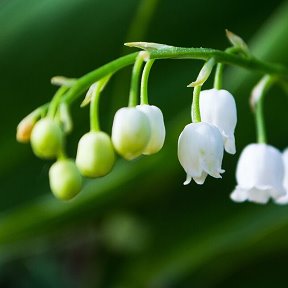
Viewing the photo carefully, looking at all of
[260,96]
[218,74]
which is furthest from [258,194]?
[218,74]

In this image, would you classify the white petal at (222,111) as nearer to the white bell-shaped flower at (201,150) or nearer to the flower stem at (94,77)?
the white bell-shaped flower at (201,150)

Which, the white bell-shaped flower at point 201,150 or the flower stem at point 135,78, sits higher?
the flower stem at point 135,78

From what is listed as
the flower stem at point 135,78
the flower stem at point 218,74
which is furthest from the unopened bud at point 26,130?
the flower stem at point 218,74

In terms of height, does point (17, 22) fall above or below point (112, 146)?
above

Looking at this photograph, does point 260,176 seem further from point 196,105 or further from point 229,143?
point 196,105

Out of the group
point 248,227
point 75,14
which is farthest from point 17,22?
point 248,227

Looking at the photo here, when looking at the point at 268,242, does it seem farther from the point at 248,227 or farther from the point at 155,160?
the point at 155,160

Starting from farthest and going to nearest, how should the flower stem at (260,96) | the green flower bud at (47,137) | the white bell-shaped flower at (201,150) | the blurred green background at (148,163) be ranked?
1. the blurred green background at (148,163)
2. the flower stem at (260,96)
3. the white bell-shaped flower at (201,150)
4. the green flower bud at (47,137)
